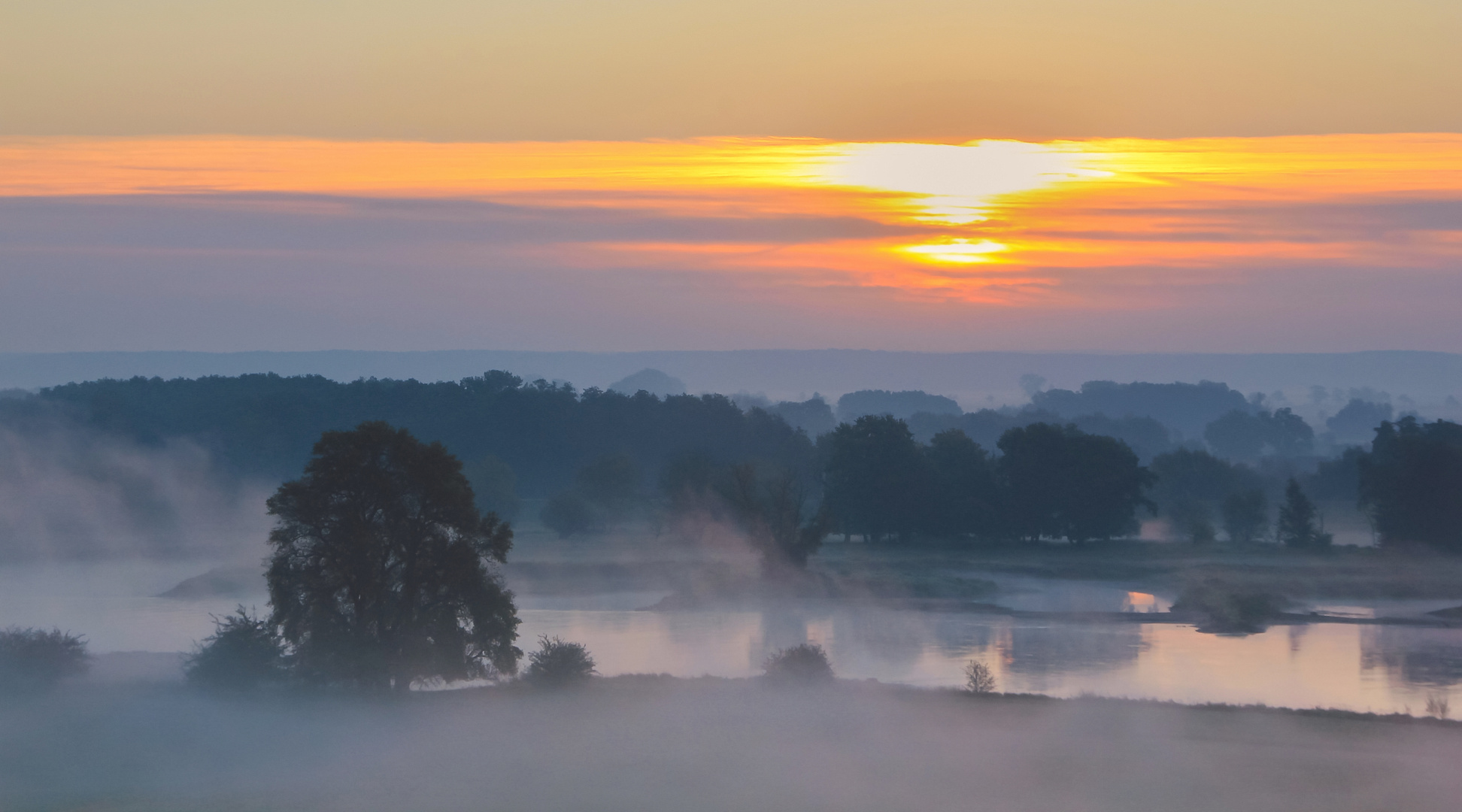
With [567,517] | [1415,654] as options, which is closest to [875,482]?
[567,517]

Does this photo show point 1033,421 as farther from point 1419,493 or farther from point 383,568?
point 383,568

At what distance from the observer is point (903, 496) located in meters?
75.9

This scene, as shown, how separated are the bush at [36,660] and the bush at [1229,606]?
36508 mm

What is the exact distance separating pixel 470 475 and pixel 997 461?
33568mm

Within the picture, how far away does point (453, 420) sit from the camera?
11669 cm

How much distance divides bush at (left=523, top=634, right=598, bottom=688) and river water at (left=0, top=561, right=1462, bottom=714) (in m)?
6.41

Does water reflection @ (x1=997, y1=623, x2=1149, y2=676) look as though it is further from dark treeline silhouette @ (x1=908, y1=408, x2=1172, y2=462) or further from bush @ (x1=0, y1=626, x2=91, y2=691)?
dark treeline silhouette @ (x1=908, y1=408, x2=1172, y2=462)

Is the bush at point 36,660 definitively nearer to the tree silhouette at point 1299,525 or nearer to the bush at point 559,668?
the bush at point 559,668

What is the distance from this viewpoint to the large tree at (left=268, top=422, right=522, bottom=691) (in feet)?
94.0

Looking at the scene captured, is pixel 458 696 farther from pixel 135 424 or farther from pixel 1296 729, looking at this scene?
pixel 135 424

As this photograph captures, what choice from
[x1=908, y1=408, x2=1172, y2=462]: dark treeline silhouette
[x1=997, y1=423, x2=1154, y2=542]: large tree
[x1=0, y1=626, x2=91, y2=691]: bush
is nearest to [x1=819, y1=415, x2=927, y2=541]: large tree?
[x1=997, y1=423, x2=1154, y2=542]: large tree

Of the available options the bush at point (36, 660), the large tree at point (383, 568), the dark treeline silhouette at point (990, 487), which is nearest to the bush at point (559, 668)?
the large tree at point (383, 568)

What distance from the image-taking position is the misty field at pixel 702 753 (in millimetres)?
21562

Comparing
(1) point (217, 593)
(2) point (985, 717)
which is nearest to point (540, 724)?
(2) point (985, 717)
